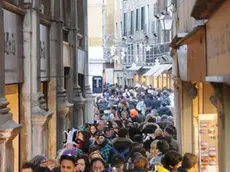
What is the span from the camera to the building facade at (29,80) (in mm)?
8727

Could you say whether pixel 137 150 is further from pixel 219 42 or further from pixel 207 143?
pixel 219 42

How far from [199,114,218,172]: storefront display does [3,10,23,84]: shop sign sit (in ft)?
10.1

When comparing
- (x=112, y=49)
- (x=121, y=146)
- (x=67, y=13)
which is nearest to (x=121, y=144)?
(x=121, y=146)

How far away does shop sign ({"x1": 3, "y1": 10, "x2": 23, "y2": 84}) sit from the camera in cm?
962

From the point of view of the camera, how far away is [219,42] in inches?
282

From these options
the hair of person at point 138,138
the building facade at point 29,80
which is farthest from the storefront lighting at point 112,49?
the hair of person at point 138,138

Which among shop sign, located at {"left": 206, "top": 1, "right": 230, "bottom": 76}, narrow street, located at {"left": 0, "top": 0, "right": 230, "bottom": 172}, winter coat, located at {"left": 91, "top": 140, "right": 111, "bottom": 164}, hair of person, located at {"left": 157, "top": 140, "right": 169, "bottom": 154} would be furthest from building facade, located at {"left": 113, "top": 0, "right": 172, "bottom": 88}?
shop sign, located at {"left": 206, "top": 1, "right": 230, "bottom": 76}

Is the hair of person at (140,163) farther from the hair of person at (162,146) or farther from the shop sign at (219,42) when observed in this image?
the hair of person at (162,146)

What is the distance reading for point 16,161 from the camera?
429 inches

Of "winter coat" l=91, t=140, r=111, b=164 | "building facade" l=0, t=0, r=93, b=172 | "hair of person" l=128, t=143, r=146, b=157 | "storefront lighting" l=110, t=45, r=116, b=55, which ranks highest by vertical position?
"storefront lighting" l=110, t=45, r=116, b=55

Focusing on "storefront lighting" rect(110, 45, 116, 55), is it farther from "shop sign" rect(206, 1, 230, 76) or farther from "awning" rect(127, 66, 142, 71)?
"shop sign" rect(206, 1, 230, 76)

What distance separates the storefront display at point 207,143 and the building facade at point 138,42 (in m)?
30.5

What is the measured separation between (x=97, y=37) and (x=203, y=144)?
20.1 metres

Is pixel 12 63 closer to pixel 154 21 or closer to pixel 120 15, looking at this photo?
pixel 154 21
